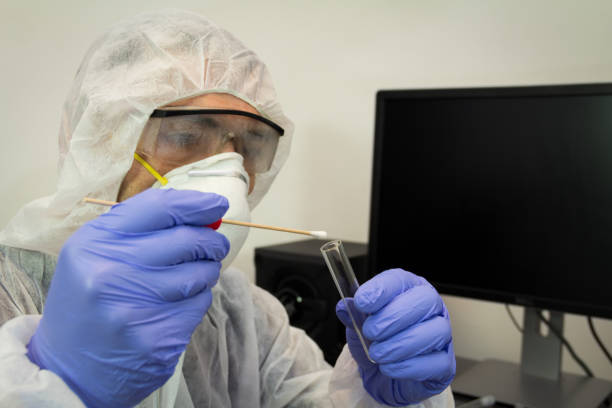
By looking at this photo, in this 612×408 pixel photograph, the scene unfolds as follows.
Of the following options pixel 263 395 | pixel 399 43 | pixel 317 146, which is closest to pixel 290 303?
pixel 263 395

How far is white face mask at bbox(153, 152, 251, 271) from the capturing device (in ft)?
2.59

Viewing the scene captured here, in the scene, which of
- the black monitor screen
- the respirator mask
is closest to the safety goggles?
the respirator mask

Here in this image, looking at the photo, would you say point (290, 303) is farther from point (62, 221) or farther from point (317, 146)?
point (62, 221)

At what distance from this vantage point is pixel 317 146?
1645 millimetres

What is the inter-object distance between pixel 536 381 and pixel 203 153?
0.89m

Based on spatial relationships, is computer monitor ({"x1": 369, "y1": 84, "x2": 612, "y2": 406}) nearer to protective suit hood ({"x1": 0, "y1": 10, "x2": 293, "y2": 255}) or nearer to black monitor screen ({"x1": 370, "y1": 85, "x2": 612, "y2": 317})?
black monitor screen ({"x1": 370, "y1": 85, "x2": 612, "y2": 317})

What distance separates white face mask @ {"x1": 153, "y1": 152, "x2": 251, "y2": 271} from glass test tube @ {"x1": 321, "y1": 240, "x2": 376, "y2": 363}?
14 centimetres

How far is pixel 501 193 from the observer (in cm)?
116

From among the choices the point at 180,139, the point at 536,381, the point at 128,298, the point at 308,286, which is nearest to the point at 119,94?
the point at 180,139

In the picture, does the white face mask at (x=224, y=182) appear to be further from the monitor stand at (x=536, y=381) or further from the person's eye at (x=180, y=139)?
the monitor stand at (x=536, y=381)

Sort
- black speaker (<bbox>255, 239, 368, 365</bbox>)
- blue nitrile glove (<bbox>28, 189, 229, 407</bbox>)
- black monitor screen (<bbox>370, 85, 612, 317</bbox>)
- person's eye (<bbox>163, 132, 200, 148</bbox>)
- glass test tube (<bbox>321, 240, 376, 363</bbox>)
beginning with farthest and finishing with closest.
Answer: black speaker (<bbox>255, 239, 368, 365</bbox>) → black monitor screen (<bbox>370, 85, 612, 317</bbox>) → person's eye (<bbox>163, 132, 200, 148</bbox>) → glass test tube (<bbox>321, 240, 376, 363</bbox>) → blue nitrile glove (<bbox>28, 189, 229, 407</bbox>)

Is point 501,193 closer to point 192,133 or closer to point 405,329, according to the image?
point 405,329

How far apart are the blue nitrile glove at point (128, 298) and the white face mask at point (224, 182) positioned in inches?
5.3

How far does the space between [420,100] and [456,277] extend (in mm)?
413
